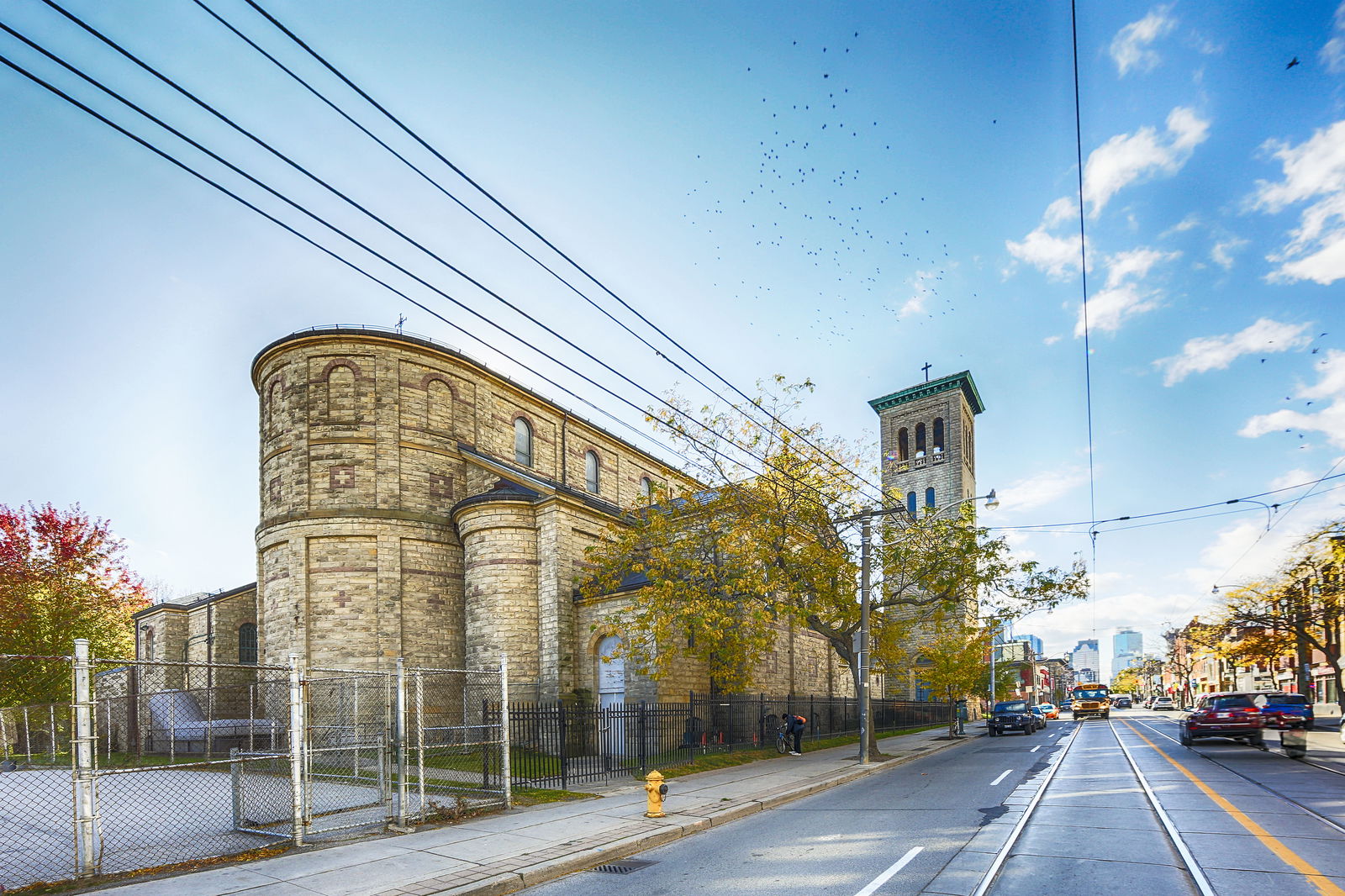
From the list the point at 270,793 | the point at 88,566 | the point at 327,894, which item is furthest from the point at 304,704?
the point at 88,566

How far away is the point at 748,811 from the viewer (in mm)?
13711

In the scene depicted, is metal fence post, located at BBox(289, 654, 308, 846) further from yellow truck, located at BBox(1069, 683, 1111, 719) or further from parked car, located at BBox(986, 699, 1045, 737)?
yellow truck, located at BBox(1069, 683, 1111, 719)

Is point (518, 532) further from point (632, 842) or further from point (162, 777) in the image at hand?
point (632, 842)

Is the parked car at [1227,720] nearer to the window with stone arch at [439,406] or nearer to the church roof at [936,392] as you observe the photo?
the window with stone arch at [439,406]

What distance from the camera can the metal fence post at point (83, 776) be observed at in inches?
317

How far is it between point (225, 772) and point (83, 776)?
18.0 meters

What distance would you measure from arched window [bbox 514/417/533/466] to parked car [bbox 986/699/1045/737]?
24741 mm

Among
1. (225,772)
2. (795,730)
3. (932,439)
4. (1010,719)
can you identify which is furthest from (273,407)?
(932,439)

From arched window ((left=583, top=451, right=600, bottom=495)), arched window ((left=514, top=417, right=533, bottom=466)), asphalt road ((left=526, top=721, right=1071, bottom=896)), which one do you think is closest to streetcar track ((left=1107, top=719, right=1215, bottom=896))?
asphalt road ((left=526, top=721, right=1071, bottom=896))

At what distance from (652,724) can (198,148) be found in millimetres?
16278

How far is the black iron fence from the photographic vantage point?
1612 cm

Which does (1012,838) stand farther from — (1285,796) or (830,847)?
(1285,796)

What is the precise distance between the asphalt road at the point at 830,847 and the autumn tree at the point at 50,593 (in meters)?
34.7

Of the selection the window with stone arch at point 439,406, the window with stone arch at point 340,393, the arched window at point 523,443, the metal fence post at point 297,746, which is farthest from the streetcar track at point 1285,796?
the window with stone arch at point 340,393
